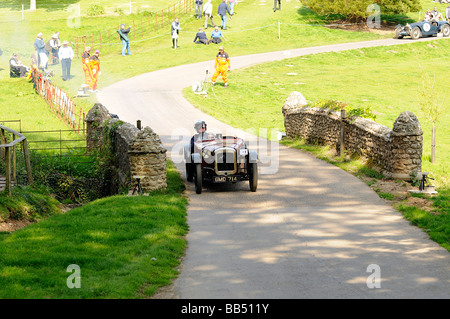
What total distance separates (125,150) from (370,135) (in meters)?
6.85

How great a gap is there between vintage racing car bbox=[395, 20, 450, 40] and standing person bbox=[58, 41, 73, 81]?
27.0m

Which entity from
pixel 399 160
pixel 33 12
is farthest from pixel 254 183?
pixel 33 12

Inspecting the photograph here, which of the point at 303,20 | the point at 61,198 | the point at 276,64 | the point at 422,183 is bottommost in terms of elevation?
the point at 61,198

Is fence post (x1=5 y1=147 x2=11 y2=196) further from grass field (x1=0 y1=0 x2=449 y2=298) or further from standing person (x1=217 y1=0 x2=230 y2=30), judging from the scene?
standing person (x1=217 y1=0 x2=230 y2=30)

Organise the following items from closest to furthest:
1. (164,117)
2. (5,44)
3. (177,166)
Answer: (177,166), (164,117), (5,44)

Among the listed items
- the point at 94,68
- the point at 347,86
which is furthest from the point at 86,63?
the point at 347,86

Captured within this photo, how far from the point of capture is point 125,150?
1731cm

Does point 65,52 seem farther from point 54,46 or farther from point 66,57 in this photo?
point 54,46

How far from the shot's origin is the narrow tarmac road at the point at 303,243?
9.17 metres

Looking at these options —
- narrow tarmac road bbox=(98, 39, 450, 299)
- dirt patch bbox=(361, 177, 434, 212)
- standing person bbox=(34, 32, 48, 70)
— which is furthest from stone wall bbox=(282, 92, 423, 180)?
standing person bbox=(34, 32, 48, 70)

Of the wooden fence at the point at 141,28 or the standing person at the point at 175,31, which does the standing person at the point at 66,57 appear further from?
the standing person at the point at 175,31
